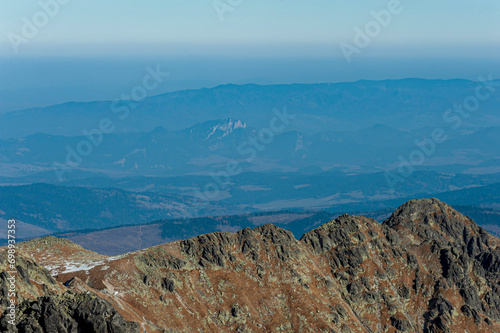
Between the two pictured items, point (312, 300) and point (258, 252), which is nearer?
point (312, 300)

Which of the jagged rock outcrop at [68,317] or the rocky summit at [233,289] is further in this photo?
the rocky summit at [233,289]

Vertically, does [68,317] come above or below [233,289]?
above

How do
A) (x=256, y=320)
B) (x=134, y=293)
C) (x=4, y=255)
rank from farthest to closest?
(x=256, y=320) → (x=134, y=293) → (x=4, y=255)

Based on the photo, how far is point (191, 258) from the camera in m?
177

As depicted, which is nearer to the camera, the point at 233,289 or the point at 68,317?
the point at 68,317

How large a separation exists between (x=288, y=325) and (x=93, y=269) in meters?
54.7

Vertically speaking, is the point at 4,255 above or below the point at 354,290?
above

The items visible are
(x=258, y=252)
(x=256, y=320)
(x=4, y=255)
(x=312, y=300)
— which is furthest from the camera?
(x=258, y=252)

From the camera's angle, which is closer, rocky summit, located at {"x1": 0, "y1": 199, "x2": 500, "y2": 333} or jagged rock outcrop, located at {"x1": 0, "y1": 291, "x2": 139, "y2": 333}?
jagged rock outcrop, located at {"x1": 0, "y1": 291, "x2": 139, "y2": 333}

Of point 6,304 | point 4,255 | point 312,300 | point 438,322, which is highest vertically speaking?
point 4,255

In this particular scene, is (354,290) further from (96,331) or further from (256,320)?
(96,331)

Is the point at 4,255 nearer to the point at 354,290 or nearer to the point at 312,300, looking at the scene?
the point at 312,300

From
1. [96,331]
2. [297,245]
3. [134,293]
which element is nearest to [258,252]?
[297,245]

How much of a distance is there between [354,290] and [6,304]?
11811 cm
